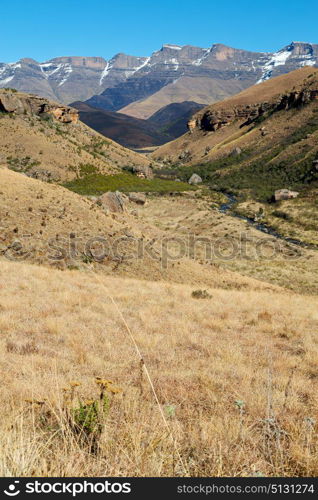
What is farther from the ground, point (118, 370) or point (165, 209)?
point (165, 209)

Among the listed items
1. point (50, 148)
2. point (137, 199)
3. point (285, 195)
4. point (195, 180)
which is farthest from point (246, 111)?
point (137, 199)

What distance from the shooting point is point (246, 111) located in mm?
130375

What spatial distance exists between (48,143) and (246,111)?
86.9 metres

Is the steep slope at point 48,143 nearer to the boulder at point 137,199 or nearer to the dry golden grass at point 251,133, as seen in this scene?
the boulder at point 137,199

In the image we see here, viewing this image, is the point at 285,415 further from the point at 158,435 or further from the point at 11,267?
the point at 11,267

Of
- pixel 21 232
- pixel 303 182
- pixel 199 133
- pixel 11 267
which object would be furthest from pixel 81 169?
pixel 199 133

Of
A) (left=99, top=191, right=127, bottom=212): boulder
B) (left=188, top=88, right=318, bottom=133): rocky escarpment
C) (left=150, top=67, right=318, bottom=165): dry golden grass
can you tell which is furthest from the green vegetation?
(left=188, top=88, right=318, bottom=133): rocky escarpment

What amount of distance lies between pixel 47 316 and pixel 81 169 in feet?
210

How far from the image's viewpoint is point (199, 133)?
142 meters

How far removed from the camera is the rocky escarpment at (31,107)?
251ft

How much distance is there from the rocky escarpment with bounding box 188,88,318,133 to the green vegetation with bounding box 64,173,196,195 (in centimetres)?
5090

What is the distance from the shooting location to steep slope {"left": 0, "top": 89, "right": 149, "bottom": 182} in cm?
6449

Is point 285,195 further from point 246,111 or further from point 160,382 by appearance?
point 246,111

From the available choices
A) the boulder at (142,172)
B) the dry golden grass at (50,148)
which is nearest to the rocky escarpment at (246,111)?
the boulder at (142,172)
